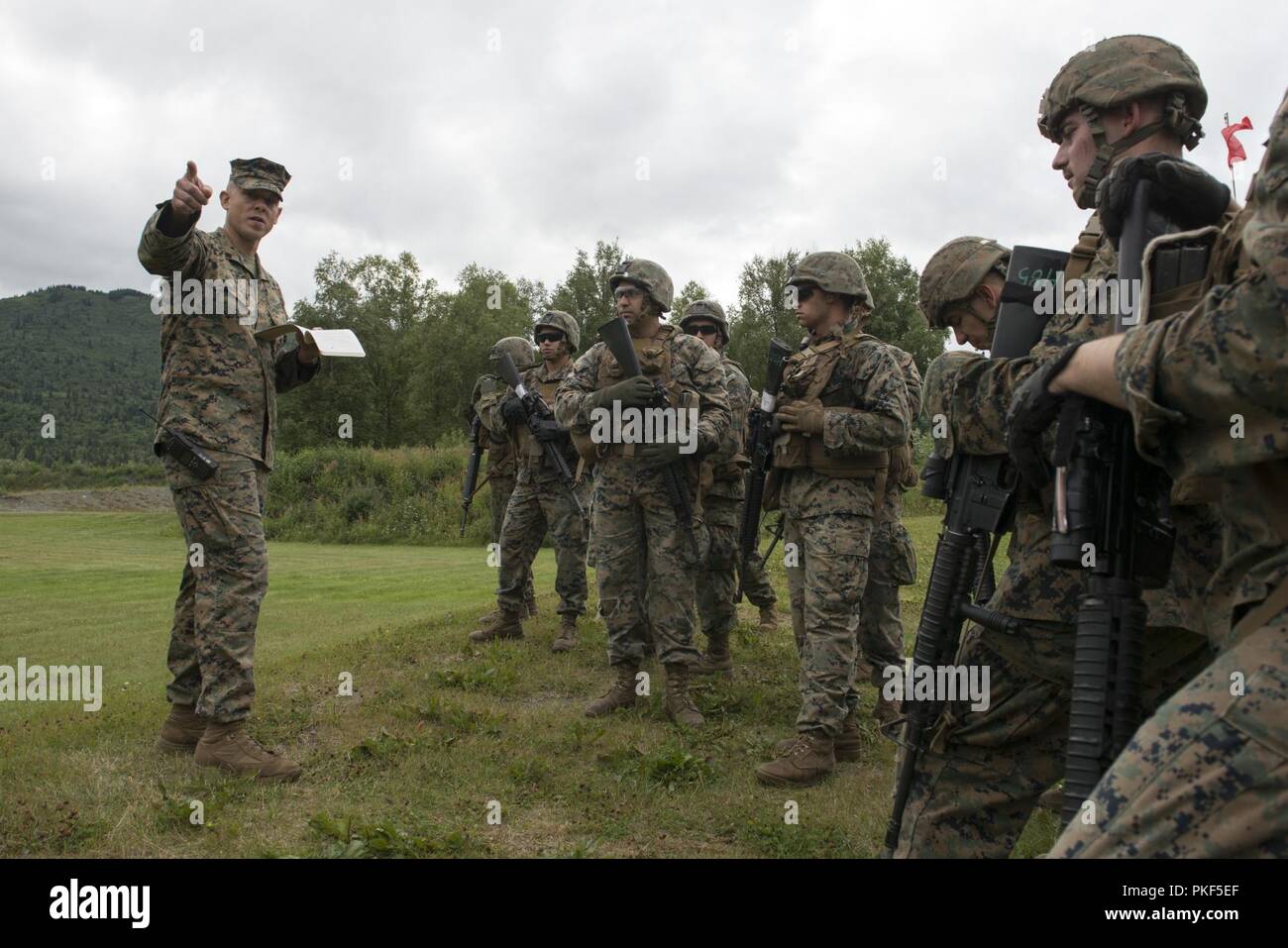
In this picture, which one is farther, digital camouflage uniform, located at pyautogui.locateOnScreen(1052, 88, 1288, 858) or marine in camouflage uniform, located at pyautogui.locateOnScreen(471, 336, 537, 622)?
marine in camouflage uniform, located at pyautogui.locateOnScreen(471, 336, 537, 622)

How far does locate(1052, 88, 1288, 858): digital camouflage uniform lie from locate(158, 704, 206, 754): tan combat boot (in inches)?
182

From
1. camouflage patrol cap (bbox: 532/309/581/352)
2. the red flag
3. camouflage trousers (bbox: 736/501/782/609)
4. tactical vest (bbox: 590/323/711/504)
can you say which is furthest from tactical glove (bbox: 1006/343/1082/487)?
the red flag

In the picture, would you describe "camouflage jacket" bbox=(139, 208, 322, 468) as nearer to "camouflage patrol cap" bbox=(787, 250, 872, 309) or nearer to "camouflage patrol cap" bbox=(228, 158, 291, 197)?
"camouflage patrol cap" bbox=(228, 158, 291, 197)

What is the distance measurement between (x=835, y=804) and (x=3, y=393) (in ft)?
318

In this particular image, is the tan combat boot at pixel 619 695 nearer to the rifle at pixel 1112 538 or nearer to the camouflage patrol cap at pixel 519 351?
the rifle at pixel 1112 538

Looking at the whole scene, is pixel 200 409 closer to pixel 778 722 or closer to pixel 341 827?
pixel 341 827

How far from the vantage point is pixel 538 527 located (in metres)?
8.79

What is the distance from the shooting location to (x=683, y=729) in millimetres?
5758

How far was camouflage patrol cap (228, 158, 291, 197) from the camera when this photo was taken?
199 inches

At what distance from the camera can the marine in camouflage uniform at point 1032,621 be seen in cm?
254

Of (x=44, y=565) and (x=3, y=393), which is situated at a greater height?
(x=3, y=393)

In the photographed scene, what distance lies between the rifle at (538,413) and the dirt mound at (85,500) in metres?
32.9

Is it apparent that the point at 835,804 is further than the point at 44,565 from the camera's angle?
No
